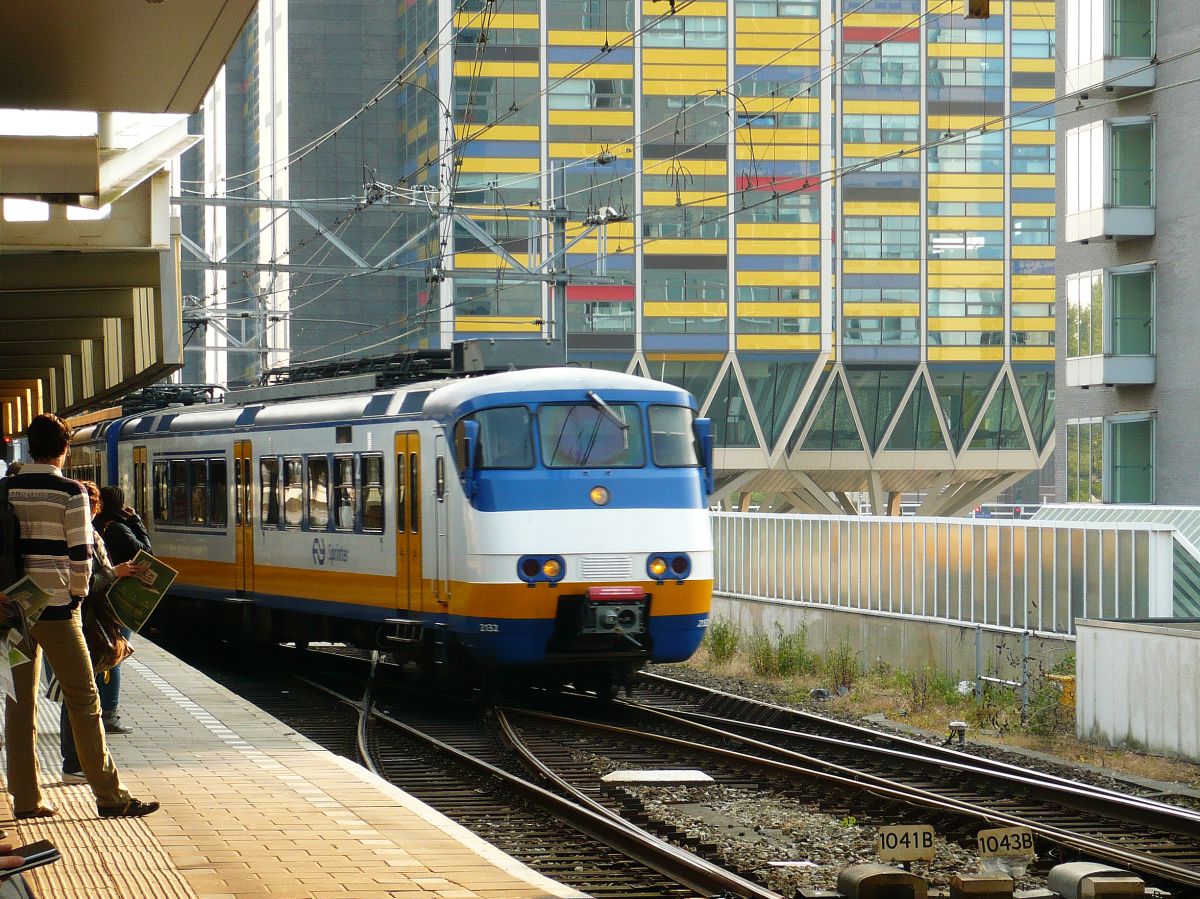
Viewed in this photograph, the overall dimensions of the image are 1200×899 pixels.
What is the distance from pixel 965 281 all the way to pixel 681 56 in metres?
14.1

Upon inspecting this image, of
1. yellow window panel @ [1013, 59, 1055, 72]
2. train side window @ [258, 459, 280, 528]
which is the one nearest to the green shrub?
train side window @ [258, 459, 280, 528]

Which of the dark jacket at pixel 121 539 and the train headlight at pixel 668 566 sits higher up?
the dark jacket at pixel 121 539

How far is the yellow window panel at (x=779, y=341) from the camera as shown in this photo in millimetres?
67438

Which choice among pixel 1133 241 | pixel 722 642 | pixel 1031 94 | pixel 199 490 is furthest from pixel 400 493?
pixel 1031 94

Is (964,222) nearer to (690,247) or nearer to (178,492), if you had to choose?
(690,247)

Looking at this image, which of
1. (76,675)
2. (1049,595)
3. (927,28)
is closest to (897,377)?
(927,28)

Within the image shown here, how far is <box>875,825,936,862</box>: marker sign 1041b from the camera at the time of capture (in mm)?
8164

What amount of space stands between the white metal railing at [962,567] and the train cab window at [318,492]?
19.5 ft

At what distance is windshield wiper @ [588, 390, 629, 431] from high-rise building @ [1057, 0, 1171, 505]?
22878 millimetres

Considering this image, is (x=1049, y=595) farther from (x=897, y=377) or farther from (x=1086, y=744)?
(x=897, y=377)

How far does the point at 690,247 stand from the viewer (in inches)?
2643

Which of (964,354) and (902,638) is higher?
(964,354)

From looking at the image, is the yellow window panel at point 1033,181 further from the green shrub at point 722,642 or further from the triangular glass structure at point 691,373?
the green shrub at point 722,642

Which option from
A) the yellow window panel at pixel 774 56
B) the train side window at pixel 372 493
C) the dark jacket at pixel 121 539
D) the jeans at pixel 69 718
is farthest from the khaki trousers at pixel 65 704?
the yellow window panel at pixel 774 56
